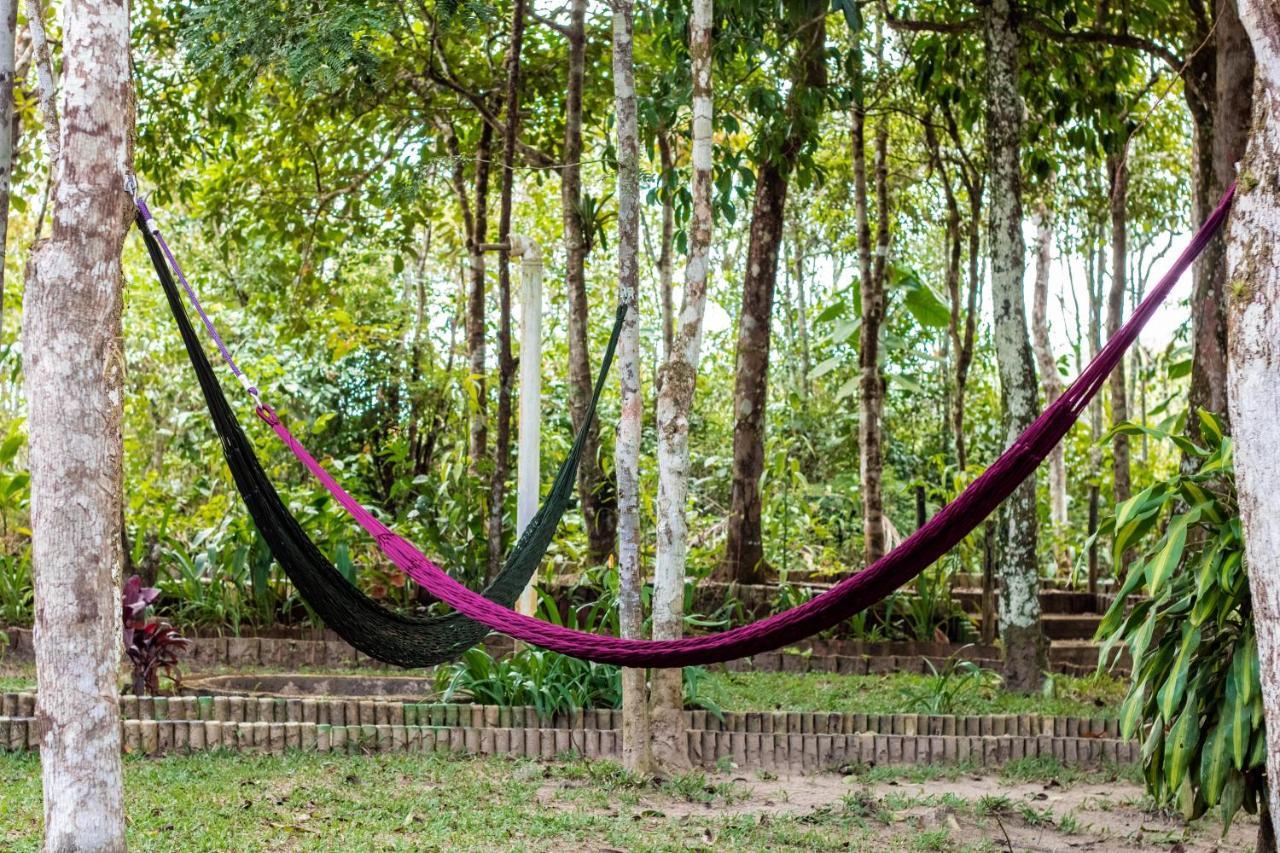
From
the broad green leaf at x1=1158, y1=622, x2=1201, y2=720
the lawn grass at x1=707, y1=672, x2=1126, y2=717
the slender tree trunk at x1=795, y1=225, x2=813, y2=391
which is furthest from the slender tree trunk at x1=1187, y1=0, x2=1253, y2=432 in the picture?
the slender tree trunk at x1=795, y1=225, x2=813, y2=391

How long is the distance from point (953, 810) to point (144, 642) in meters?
2.27

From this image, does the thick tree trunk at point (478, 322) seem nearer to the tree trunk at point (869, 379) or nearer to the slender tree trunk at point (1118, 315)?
the tree trunk at point (869, 379)

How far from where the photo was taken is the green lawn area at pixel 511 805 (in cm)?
258

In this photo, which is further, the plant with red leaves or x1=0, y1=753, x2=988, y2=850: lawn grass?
the plant with red leaves

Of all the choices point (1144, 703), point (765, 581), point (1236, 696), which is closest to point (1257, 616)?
point (1236, 696)

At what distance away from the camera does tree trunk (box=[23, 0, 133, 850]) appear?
1.92 metres

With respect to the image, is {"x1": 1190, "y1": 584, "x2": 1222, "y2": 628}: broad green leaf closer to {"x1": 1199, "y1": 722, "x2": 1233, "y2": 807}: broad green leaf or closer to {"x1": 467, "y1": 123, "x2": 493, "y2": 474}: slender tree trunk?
{"x1": 1199, "y1": 722, "x2": 1233, "y2": 807}: broad green leaf

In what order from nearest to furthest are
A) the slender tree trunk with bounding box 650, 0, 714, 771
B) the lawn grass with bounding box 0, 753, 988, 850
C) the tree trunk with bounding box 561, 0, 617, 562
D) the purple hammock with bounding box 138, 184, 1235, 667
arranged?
the purple hammock with bounding box 138, 184, 1235, 667, the lawn grass with bounding box 0, 753, 988, 850, the slender tree trunk with bounding box 650, 0, 714, 771, the tree trunk with bounding box 561, 0, 617, 562

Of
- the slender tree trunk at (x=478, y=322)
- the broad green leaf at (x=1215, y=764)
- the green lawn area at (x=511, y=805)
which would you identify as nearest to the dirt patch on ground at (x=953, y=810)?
the green lawn area at (x=511, y=805)

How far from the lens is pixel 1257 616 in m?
1.72

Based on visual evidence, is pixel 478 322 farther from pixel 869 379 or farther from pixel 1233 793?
pixel 1233 793

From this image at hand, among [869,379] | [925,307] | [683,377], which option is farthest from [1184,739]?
[925,307]

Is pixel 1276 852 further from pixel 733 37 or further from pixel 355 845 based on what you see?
A: pixel 733 37

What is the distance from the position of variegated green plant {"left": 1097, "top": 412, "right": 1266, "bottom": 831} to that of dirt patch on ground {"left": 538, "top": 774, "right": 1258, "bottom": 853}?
0.29 metres
